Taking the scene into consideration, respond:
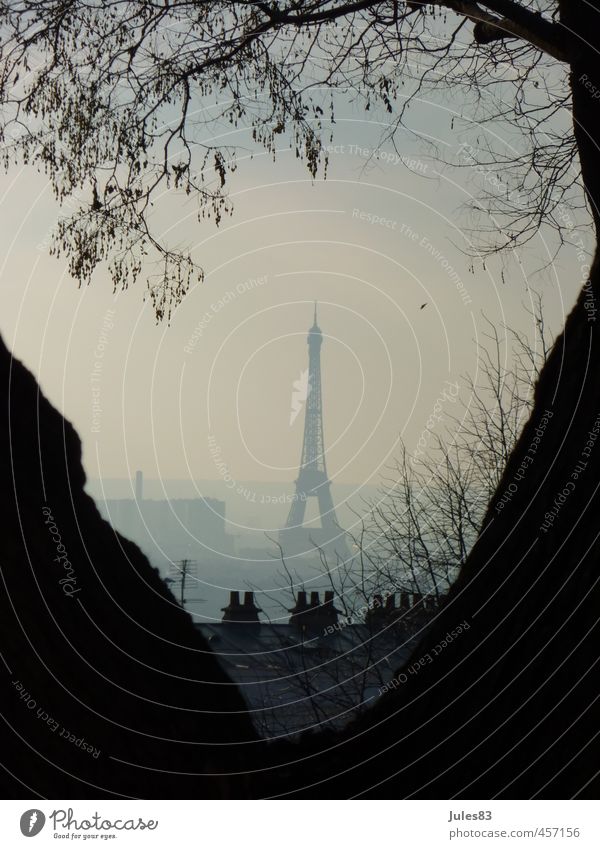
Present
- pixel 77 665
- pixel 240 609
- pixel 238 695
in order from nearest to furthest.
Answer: pixel 77 665, pixel 238 695, pixel 240 609

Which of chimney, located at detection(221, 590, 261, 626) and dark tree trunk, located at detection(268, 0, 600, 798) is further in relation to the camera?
chimney, located at detection(221, 590, 261, 626)

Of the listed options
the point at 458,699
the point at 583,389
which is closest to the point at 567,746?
the point at 458,699

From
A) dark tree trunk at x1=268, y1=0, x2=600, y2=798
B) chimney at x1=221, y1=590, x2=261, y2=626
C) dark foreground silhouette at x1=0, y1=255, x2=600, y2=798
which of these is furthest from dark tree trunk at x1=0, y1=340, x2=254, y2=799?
chimney at x1=221, y1=590, x2=261, y2=626

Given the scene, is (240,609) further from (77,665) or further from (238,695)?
(77,665)

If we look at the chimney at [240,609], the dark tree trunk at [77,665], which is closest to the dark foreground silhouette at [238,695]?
the dark tree trunk at [77,665]

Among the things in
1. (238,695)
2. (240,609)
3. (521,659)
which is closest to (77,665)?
(238,695)

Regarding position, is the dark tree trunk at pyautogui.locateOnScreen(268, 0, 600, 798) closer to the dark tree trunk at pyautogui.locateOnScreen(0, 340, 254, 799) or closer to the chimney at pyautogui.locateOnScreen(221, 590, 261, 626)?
the dark tree trunk at pyautogui.locateOnScreen(0, 340, 254, 799)

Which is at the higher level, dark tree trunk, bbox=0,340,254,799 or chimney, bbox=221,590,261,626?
chimney, bbox=221,590,261,626

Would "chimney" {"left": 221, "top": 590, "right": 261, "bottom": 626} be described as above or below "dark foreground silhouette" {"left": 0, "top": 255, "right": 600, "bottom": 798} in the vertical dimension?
above

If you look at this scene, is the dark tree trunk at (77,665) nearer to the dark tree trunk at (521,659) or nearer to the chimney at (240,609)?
the dark tree trunk at (521,659)

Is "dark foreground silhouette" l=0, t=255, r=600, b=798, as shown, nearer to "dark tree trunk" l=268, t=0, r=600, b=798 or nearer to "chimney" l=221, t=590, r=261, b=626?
"dark tree trunk" l=268, t=0, r=600, b=798
